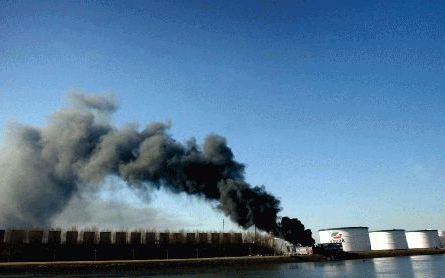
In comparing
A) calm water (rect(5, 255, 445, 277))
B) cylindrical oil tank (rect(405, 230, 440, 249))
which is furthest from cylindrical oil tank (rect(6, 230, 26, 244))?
cylindrical oil tank (rect(405, 230, 440, 249))

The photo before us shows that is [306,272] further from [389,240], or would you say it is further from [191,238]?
[389,240]

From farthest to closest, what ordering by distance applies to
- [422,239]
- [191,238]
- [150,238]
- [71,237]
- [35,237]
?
[422,239], [191,238], [150,238], [71,237], [35,237]

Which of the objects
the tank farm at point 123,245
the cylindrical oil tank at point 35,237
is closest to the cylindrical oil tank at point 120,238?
the tank farm at point 123,245

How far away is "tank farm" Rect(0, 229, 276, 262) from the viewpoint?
6875 cm

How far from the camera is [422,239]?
156 meters

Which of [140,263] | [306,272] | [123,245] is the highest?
[123,245]

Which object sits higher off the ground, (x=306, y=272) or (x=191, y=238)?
(x=191, y=238)

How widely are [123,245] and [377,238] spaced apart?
107 metres

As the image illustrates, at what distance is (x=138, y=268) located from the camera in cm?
7012

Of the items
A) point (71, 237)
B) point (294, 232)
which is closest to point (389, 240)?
point (294, 232)

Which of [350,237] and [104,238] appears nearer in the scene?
[104,238]

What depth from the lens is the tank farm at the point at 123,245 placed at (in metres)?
68.8

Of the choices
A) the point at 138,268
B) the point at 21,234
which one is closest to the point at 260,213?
the point at 138,268

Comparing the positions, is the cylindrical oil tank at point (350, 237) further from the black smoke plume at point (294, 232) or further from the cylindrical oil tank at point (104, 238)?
the cylindrical oil tank at point (104, 238)
